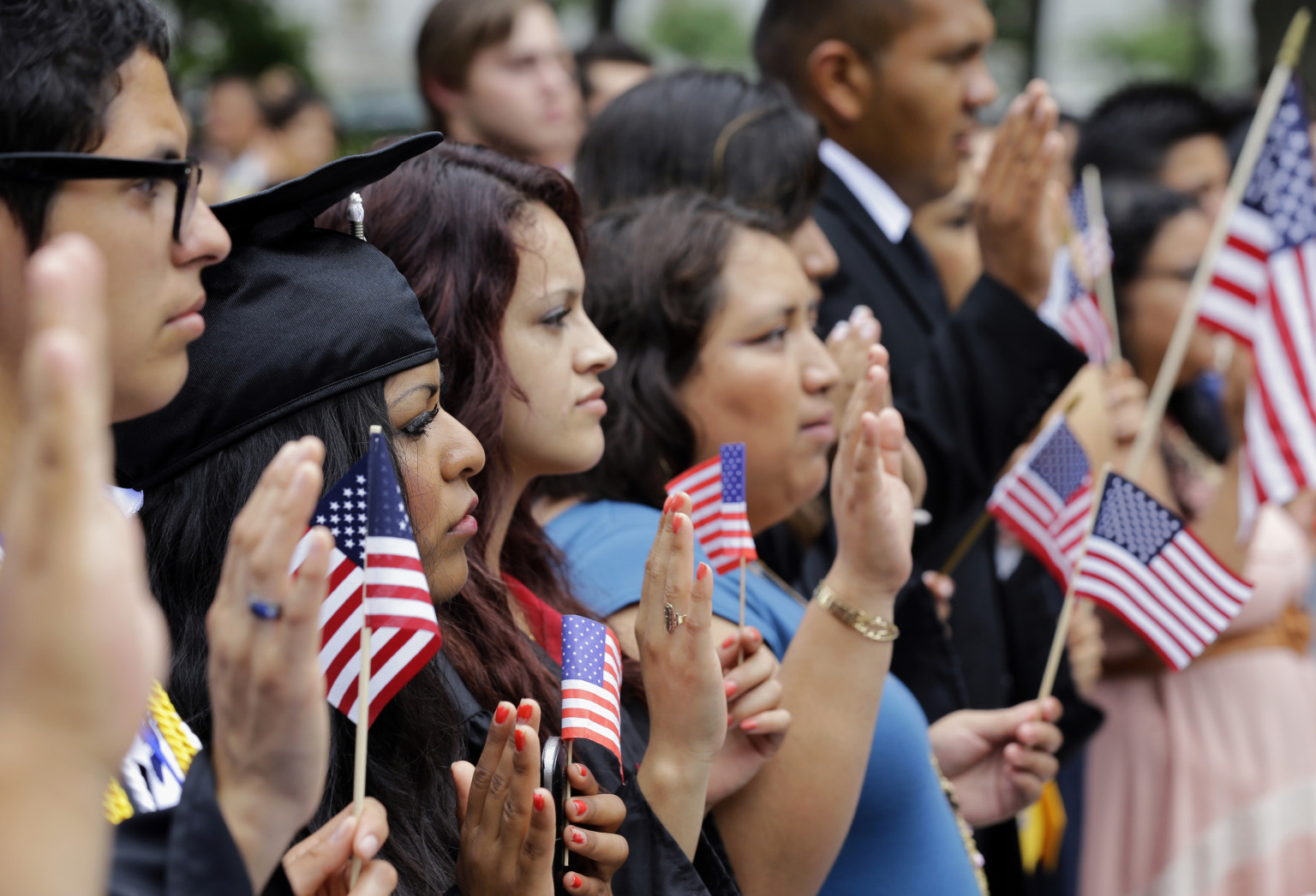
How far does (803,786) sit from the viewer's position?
2307mm

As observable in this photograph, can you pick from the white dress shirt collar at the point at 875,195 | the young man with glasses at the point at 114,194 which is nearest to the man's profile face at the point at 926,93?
the white dress shirt collar at the point at 875,195

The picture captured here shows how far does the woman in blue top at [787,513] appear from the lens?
7.71 feet

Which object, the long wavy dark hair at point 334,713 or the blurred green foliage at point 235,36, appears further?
the blurred green foliage at point 235,36

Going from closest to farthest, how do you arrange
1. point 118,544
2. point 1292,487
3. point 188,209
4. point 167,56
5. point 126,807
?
point 118,544 < point 126,807 < point 188,209 < point 167,56 < point 1292,487

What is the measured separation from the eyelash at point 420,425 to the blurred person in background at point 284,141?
6.28 meters

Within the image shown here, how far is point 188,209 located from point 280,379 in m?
0.29

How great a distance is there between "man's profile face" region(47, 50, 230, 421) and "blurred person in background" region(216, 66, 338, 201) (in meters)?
6.52

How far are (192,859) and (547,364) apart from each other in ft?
4.22

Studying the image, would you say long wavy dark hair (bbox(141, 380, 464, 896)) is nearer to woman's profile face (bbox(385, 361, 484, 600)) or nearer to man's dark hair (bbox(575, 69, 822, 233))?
woman's profile face (bbox(385, 361, 484, 600))

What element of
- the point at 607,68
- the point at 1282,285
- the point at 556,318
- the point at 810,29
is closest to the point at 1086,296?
the point at 1282,285

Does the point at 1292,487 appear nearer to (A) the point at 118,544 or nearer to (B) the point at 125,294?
(B) the point at 125,294

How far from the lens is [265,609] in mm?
1151

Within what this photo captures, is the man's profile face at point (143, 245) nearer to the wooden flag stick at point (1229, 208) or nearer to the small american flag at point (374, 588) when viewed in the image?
the small american flag at point (374, 588)

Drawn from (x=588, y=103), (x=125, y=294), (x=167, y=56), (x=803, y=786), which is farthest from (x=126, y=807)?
(x=588, y=103)
